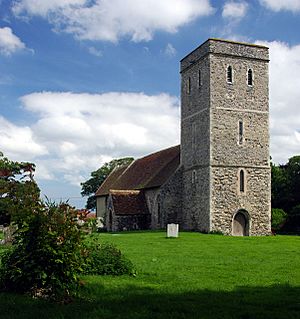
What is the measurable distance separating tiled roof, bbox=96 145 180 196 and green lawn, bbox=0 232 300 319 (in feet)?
72.0

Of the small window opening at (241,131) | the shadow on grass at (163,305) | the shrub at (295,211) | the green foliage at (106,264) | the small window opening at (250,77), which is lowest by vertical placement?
the shadow on grass at (163,305)

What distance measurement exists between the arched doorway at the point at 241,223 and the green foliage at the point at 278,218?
672 cm

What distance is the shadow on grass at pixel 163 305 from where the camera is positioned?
7.88 m

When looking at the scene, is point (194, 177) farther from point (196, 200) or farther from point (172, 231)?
point (172, 231)

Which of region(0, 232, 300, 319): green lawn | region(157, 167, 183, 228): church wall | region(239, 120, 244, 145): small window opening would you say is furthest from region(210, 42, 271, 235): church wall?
region(0, 232, 300, 319): green lawn

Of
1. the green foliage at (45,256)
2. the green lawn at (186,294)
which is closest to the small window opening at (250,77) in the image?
the green lawn at (186,294)

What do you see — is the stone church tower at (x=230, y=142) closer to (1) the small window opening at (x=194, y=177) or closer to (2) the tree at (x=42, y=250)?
(1) the small window opening at (x=194, y=177)

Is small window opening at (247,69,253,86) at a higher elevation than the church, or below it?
higher

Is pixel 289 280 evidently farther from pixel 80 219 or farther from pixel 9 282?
pixel 9 282

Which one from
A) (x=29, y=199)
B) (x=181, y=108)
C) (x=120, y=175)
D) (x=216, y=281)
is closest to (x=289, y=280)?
(x=216, y=281)

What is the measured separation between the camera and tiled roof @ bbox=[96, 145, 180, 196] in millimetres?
37362

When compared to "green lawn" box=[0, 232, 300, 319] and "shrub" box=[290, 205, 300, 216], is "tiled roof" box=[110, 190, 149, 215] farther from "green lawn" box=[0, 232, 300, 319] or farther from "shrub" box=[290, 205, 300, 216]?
"green lawn" box=[0, 232, 300, 319]

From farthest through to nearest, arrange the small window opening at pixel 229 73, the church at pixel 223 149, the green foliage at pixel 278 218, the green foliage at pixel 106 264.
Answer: the green foliage at pixel 278 218
the small window opening at pixel 229 73
the church at pixel 223 149
the green foliage at pixel 106 264

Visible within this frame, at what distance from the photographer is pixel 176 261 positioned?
1465cm
